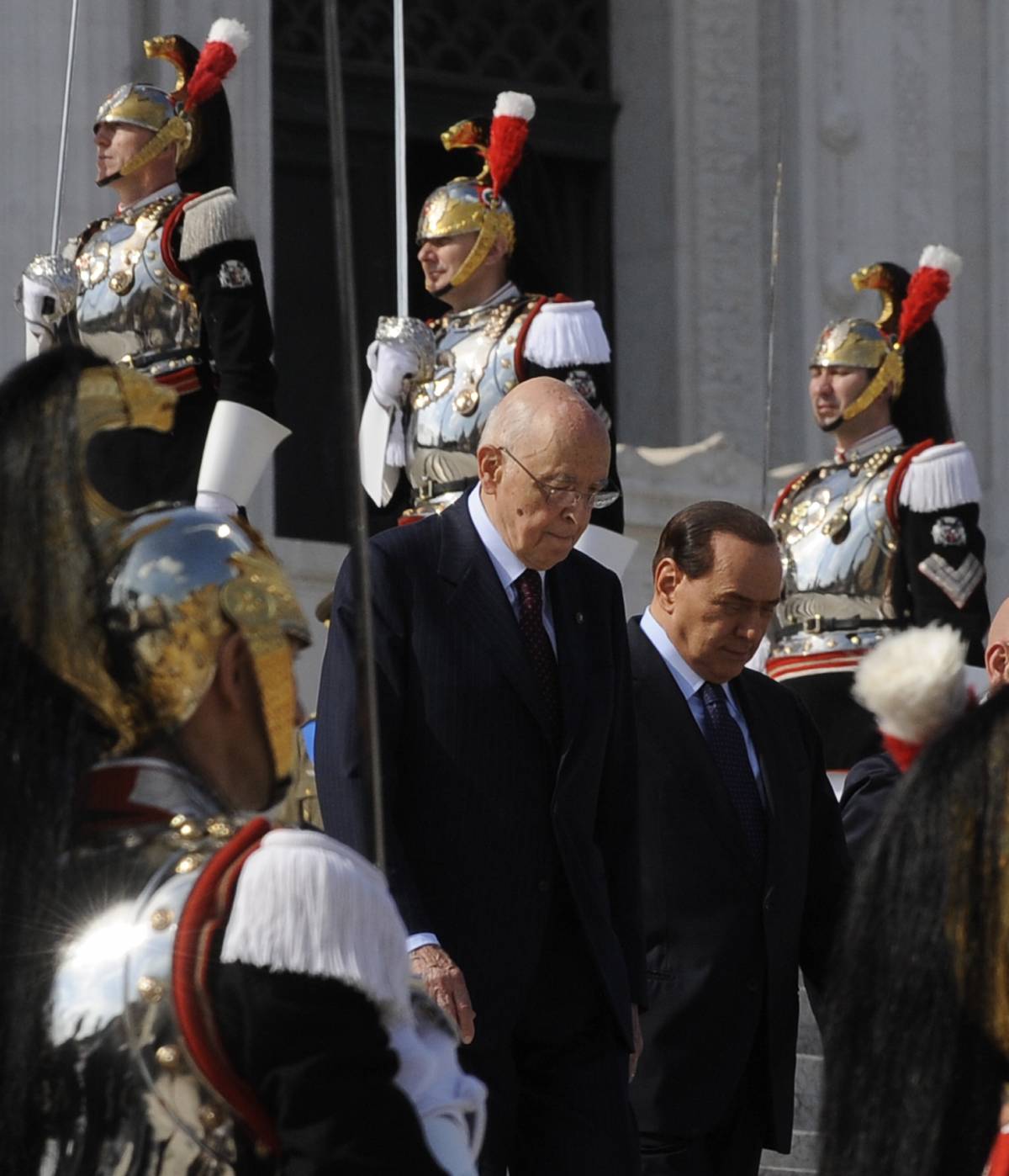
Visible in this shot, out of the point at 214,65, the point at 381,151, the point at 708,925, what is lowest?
the point at 708,925

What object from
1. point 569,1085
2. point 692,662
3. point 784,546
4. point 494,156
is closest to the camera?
point 569,1085

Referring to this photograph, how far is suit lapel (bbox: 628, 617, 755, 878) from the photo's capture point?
5141 mm

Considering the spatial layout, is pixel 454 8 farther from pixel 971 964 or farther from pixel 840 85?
pixel 971 964

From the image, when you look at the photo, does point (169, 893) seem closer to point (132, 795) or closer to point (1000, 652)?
point (132, 795)

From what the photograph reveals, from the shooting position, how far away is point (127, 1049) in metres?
2.74

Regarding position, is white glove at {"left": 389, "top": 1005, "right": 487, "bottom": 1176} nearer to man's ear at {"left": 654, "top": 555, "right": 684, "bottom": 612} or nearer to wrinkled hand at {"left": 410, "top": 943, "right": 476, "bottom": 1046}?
wrinkled hand at {"left": 410, "top": 943, "right": 476, "bottom": 1046}

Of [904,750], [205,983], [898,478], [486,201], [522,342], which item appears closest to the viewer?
[205,983]

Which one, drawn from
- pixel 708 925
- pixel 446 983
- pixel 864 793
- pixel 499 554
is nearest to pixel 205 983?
pixel 446 983

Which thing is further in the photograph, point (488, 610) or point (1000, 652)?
point (1000, 652)

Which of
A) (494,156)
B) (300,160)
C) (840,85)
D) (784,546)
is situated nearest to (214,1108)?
(494,156)

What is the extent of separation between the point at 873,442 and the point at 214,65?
93.2 inches

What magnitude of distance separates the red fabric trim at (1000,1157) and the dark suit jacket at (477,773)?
152 cm

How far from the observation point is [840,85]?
11.9m

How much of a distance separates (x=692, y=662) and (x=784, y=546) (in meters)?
3.80
